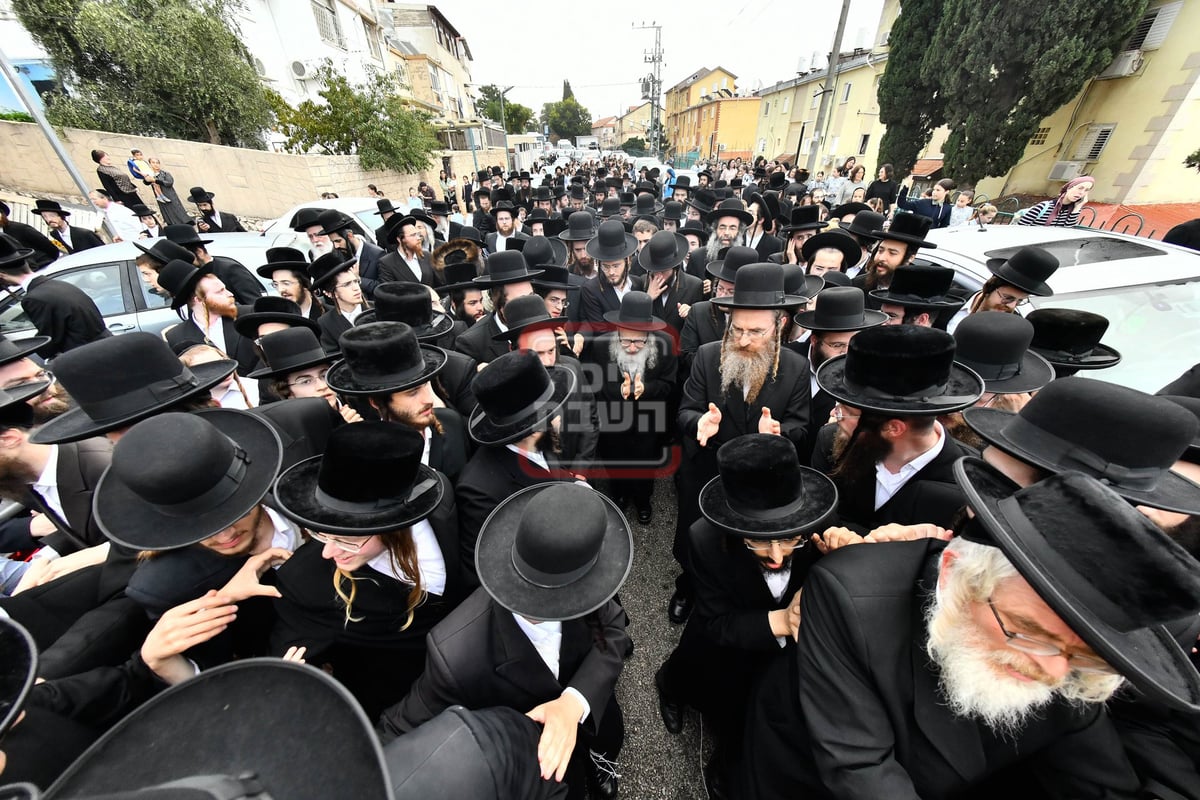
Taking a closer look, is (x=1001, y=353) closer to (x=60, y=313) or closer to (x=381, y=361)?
(x=381, y=361)

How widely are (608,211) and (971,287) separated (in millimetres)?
7958

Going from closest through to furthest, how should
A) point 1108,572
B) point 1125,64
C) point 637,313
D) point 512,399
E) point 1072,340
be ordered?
point 1108,572
point 512,399
point 1072,340
point 637,313
point 1125,64

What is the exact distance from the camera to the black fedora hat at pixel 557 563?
166cm

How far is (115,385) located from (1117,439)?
4398 millimetres

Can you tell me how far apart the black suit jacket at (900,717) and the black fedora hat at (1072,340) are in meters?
2.44

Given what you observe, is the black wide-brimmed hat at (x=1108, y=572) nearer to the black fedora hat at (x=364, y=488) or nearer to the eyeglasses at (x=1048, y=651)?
the eyeglasses at (x=1048, y=651)

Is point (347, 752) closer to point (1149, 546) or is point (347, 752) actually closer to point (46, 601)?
point (1149, 546)

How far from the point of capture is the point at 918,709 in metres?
1.47

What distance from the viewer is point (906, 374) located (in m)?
2.07

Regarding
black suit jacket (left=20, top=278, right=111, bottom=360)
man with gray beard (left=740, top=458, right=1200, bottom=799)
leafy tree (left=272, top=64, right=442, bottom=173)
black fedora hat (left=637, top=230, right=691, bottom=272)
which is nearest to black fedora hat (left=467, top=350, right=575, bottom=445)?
man with gray beard (left=740, top=458, right=1200, bottom=799)

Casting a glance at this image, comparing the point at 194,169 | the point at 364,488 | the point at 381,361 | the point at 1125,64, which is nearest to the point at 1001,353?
the point at 364,488

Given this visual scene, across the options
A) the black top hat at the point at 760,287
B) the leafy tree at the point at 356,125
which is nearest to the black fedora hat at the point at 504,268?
the black top hat at the point at 760,287

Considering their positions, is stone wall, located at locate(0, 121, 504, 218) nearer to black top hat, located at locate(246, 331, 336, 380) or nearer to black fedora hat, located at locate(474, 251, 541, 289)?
black fedora hat, located at locate(474, 251, 541, 289)

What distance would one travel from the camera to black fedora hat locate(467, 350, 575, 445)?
2.39 m
